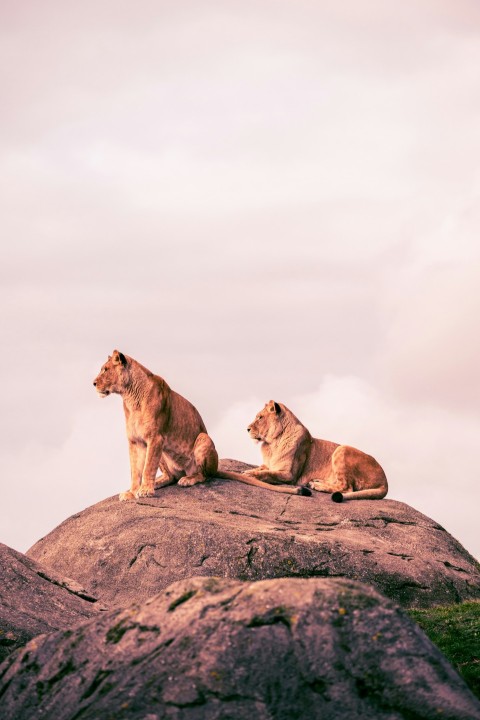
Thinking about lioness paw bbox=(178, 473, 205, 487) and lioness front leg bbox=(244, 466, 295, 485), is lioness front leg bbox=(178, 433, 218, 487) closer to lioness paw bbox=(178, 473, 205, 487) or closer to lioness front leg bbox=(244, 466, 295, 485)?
lioness paw bbox=(178, 473, 205, 487)

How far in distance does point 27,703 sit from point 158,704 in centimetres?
146

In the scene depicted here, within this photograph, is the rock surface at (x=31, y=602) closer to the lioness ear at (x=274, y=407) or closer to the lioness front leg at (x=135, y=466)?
the lioness front leg at (x=135, y=466)

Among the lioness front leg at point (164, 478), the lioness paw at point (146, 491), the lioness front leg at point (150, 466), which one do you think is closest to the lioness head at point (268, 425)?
the lioness front leg at point (164, 478)

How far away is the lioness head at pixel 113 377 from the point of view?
21828 millimetres

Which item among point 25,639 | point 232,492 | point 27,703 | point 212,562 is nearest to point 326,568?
point 212,562

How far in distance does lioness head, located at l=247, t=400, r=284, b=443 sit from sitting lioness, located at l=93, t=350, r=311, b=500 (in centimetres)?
242

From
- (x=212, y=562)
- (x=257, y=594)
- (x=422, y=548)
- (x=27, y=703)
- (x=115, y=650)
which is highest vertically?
(x=422, y=548)

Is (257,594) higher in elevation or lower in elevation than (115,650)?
higher

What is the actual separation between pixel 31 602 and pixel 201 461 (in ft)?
28.6

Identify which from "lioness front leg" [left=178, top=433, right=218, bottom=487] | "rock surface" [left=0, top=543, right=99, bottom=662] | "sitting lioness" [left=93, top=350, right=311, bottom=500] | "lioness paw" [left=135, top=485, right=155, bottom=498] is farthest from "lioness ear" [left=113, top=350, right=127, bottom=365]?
"rock surface" [left=0, top=543, right=99, bottom=662]

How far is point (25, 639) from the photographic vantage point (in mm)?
12773

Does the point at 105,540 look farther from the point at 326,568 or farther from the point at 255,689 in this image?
the point at 255,689

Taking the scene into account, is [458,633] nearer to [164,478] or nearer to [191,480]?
[191,480]

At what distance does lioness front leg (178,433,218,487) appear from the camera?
22.3 meters
